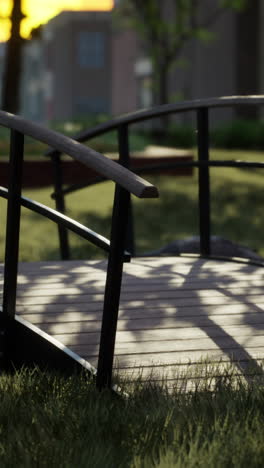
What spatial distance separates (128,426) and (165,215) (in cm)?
1090

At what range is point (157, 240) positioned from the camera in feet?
42.2

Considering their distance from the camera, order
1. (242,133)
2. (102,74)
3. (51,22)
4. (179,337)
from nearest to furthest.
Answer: (179,337)
(242,133)
(102,74)
(51,22)

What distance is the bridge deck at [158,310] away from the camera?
5.03 metres

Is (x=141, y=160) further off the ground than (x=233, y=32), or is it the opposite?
(x=233, y=32)

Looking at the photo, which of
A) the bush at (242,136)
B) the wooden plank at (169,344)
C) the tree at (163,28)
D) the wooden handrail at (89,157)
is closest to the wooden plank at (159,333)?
the wooden plank at (169,344)

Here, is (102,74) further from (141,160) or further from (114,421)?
(114,421)

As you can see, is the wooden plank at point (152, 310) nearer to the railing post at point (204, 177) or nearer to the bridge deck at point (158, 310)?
the bridge deck at point (158, 310)

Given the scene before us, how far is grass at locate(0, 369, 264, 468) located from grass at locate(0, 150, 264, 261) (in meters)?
6.86

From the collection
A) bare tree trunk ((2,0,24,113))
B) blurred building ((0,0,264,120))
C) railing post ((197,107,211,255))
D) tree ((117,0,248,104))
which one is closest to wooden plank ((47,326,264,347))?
railing post ((197,107,211,255))

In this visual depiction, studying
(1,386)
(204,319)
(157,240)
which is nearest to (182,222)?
(157,240)

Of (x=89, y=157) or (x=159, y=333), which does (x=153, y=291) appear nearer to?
(x=159, y=333)

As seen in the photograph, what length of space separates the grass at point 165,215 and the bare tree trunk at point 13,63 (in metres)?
6.06

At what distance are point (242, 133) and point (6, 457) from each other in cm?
2425

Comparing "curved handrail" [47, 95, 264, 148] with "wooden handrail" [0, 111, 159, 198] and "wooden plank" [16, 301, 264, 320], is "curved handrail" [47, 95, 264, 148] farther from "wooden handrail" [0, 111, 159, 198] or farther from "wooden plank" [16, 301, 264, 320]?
"wooden handrail" [0, 111, 159, 198]
